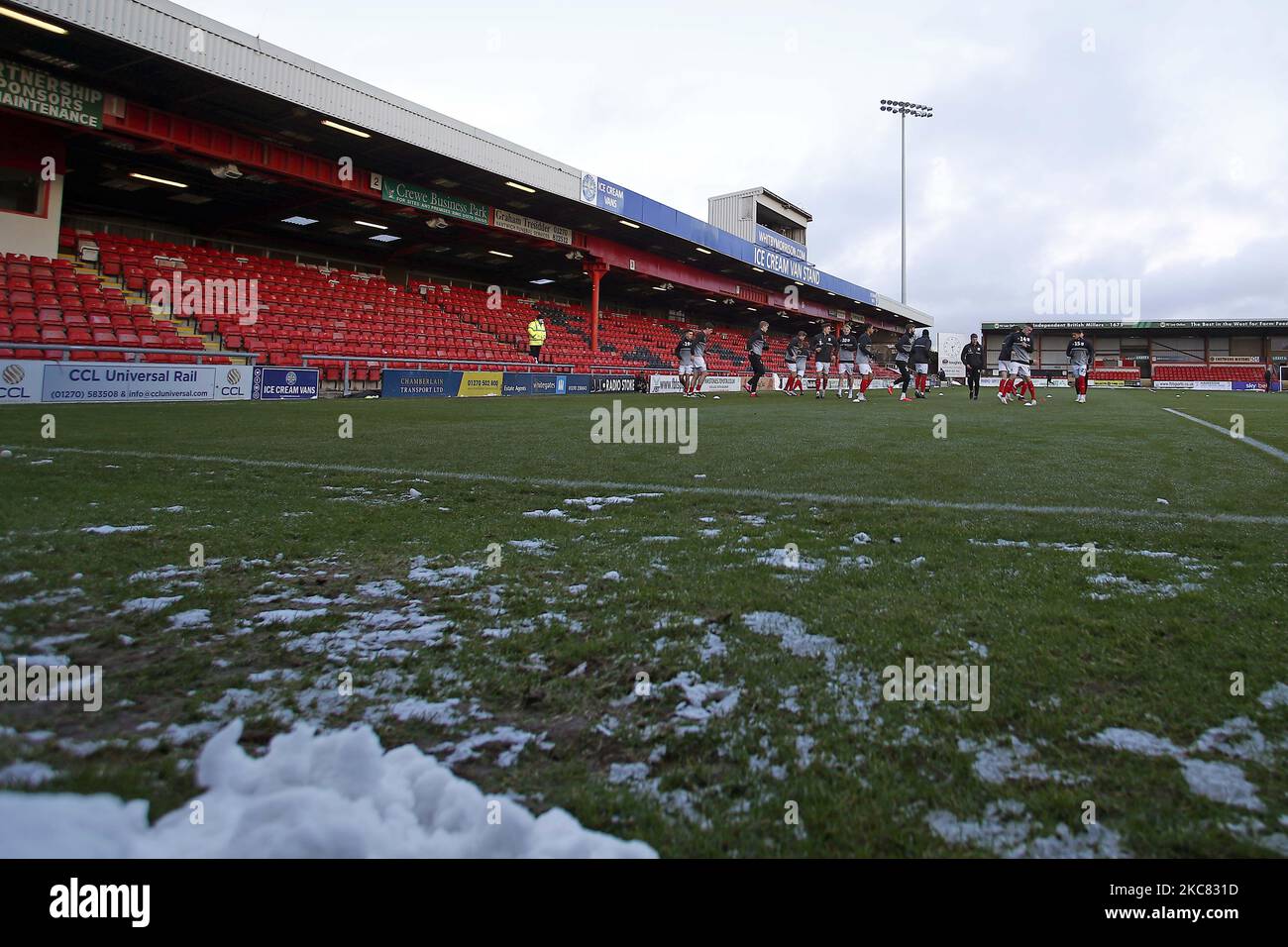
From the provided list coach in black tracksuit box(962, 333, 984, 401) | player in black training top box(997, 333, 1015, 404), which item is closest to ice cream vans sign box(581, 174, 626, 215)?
coach in black tracksuit box(962, 333, 984, 401)

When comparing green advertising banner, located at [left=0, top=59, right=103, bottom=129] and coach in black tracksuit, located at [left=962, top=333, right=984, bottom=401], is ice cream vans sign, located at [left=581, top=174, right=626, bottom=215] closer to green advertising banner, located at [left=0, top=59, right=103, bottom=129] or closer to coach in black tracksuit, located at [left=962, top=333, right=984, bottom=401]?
coach in black tracksuit, located at [left=962, top=333, right=984, bottom=401]

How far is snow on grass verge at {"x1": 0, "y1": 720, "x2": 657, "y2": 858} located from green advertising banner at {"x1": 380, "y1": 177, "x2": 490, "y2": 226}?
23271 mm

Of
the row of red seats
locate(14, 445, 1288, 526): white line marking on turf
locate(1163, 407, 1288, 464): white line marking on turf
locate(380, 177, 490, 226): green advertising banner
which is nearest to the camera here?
locate(14, 445, 1288, 526): white line marking on turf

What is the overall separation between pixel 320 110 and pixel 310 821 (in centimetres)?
1977

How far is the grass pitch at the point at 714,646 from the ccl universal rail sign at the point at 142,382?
10744mm

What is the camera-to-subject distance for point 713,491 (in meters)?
4.96

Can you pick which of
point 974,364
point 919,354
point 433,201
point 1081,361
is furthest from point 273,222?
point 1081,361

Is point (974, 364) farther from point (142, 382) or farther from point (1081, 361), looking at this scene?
point (142, 382)

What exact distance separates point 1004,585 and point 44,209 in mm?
22453

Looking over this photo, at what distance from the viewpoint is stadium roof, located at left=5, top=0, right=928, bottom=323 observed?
14125mm

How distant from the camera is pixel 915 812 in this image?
4.42ft

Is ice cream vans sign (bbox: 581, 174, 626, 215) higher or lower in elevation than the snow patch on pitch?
higher

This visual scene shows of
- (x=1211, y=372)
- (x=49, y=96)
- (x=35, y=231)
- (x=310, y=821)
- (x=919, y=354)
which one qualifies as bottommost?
(x=310, y=821)
